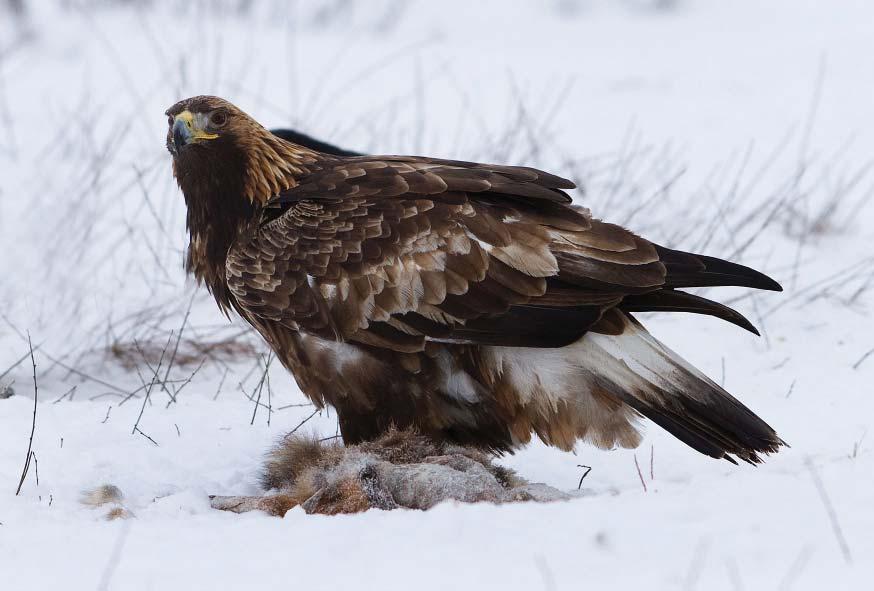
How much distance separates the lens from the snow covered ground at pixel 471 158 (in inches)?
121

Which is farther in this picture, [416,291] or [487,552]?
[416,291]

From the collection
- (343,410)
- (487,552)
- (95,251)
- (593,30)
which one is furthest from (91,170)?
(593,30)

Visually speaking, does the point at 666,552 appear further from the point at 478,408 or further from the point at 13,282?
the point at 13,282

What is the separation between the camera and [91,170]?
7625 millimetres

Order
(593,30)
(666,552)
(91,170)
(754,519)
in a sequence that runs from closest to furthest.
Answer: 1. (666,552)
2. (754,519)
3. (91,170)
4. (593,30)

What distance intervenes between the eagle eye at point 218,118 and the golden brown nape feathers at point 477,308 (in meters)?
0.45

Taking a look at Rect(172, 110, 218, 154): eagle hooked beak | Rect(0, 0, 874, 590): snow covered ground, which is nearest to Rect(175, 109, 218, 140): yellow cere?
Rect(172, 110, 218, 154): eagle hooked beak

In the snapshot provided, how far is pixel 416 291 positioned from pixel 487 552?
1.40 meters

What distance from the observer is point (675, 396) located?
4.18 metres

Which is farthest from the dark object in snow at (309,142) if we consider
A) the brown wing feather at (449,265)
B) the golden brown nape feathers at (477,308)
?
the brown wing feather at (449,265)

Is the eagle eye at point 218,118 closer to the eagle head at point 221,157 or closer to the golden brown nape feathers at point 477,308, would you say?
the eagle head at point 221,157

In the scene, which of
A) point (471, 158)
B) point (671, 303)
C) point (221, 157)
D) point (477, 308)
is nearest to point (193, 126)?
point (221, 157)

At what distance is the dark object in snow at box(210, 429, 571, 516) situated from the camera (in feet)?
12.6

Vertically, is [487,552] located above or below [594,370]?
below
